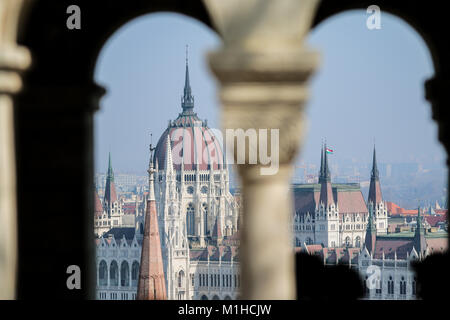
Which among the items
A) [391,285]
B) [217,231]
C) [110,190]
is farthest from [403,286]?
[110,190]

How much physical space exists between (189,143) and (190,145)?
3321 mm

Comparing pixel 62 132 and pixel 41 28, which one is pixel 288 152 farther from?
pixel 41 28

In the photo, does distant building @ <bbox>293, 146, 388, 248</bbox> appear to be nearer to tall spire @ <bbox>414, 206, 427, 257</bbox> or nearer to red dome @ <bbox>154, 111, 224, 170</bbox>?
red dome @ <bbox>154, 111, 224, 170</bbox>

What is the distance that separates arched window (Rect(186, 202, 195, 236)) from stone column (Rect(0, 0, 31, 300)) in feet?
439

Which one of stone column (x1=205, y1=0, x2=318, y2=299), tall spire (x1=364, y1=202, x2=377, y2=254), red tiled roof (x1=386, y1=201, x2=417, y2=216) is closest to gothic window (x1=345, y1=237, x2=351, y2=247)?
tall spire (x1=364, y1=202, x2=377, y2=254)

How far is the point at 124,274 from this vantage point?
416ft

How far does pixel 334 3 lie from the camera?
5598mm

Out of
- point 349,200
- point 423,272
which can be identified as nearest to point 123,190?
point 349,200

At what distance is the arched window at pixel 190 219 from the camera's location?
451ft

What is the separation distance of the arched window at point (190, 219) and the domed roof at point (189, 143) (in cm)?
648

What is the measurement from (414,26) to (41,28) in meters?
2.42

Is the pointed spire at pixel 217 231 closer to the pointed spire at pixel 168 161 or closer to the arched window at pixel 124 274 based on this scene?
the pointed spire at pixel 168 161

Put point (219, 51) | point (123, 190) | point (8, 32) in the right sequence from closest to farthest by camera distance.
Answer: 1. point (219, 51)
2. point (8, 32)
3. point (123, 190)
